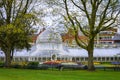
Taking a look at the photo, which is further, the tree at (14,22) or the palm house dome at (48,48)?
the palm house dome at (48,48)

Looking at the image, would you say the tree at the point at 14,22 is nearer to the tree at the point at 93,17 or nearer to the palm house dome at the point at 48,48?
the tree at the point at 93,17

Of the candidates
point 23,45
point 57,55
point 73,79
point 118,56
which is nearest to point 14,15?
point 23,45

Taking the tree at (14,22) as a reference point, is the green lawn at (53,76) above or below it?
below

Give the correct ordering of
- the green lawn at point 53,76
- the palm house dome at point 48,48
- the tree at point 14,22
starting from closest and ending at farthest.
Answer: the green lawn at point 53,76 < the tree at point 14,22 < the palm house dome at point 48,48

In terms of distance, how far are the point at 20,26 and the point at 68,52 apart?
4368cm

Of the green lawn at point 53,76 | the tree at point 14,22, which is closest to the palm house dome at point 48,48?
the tree at point 14,22

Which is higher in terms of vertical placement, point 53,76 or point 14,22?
point 14,22

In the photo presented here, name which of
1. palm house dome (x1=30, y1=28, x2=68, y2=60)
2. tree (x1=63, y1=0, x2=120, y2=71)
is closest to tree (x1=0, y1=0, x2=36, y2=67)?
tree (x1=63, y1=0, x2=120, y2=71)

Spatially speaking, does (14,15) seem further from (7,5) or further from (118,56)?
(118,56)

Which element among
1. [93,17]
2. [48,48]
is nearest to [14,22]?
[93,17]

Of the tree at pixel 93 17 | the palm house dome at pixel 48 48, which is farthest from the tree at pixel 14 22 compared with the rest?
the palm house dome at pixel 48 48

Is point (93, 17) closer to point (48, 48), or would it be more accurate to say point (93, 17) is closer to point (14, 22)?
point (14, 22)

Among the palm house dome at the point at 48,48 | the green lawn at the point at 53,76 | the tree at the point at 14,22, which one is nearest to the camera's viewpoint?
the green lawn at the point at 53,76

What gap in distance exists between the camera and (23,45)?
68.9 meters
